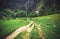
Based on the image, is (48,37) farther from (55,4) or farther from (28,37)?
(55,4)

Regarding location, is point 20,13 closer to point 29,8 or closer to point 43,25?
point 29,8

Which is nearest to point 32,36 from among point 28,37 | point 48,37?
point 28,37

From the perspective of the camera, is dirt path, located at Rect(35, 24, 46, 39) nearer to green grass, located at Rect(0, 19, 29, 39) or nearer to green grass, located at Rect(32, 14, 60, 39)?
green grass, located at Rect(32, 14, 60, 39)

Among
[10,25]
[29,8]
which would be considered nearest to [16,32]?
[10,25]

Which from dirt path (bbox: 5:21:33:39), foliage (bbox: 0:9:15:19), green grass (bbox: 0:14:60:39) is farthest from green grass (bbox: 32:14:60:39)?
foliage (bbox: 0:9:15:19)

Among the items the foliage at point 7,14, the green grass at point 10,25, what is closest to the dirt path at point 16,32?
the green grass at point 10,25

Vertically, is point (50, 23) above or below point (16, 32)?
above

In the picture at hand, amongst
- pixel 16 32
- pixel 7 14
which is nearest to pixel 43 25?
pixel 16 32

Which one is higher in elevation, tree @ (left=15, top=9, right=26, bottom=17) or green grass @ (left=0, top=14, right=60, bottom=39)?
tree @ (left=15, top=9, right=26, bottom=17)

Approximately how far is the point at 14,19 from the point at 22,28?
275mm

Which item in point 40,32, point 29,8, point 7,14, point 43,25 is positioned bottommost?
point 40,32

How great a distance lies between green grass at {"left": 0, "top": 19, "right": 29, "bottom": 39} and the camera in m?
3.49

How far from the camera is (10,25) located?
3508mm

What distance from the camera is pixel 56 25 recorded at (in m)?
3.53
